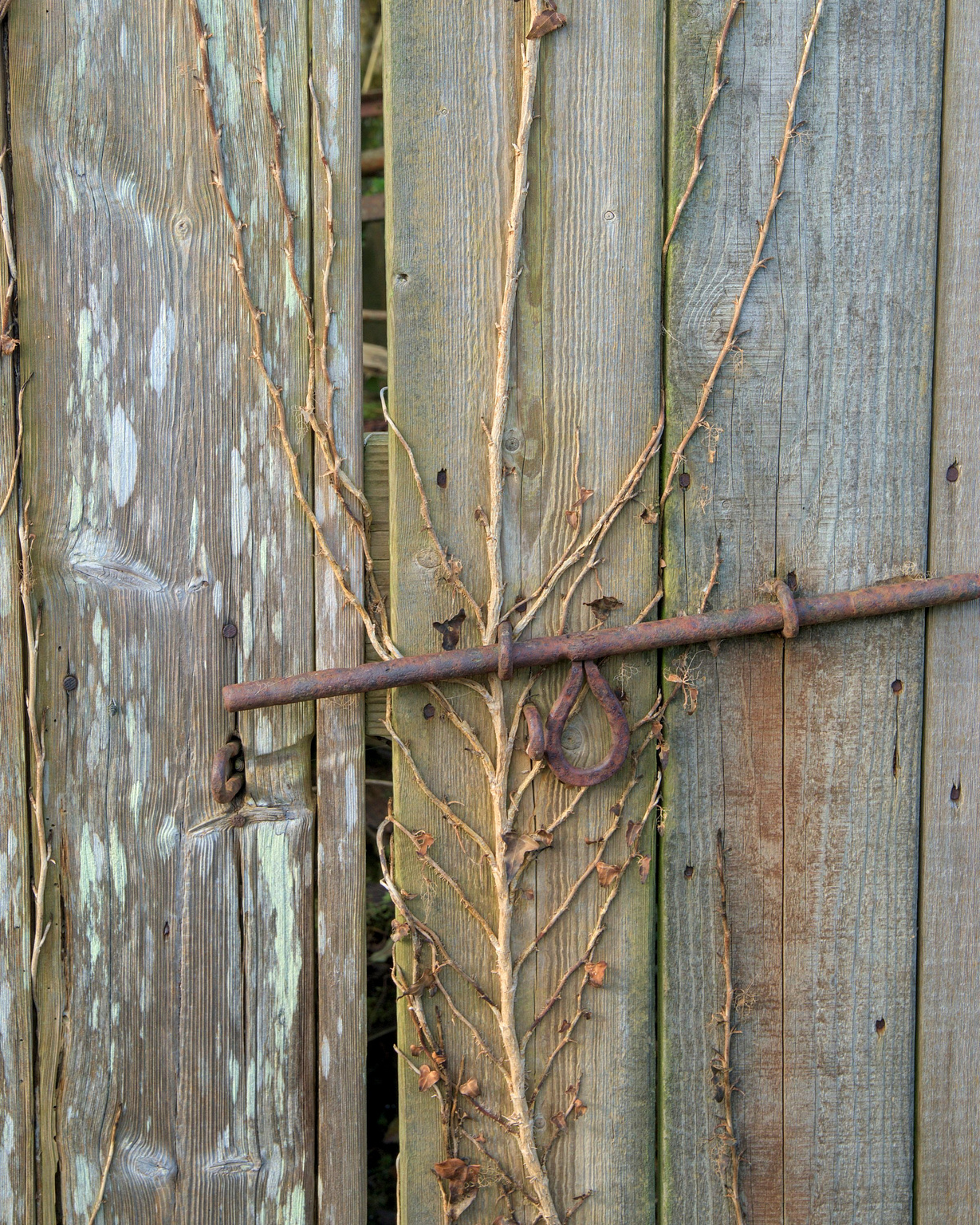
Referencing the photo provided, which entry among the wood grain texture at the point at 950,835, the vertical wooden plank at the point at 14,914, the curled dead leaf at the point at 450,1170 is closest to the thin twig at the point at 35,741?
the vertical wooden plank at the point at 14,914

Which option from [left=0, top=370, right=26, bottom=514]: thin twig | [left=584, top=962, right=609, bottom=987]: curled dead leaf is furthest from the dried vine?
[left=0, top=370, right=26, bottom=514]: thin twig

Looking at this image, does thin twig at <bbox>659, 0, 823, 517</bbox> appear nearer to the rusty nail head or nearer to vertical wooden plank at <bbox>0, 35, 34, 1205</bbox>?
the rusty nail head

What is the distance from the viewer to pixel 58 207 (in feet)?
4.22

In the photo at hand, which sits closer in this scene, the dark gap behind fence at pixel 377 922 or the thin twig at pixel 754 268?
the thin twig at pixel 754 268

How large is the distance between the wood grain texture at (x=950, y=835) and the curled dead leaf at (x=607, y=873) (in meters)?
0.49

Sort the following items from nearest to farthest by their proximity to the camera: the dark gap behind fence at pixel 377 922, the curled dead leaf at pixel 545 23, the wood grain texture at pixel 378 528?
the curled dead leaf at pixel 545 23, the wood grain texture at pixel 378 528, the dark gap behind fence at pixel 377 922

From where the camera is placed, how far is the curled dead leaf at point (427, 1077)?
1.31m

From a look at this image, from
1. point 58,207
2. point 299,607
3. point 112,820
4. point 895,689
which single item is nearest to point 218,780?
point 112,820

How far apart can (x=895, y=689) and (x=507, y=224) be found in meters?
0.91

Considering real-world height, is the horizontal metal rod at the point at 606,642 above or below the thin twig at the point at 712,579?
below

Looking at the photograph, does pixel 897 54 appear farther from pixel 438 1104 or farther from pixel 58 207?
pixel 438 1104

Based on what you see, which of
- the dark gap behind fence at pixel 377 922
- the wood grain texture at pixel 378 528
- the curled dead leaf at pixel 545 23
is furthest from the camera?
the dark gap behind fence at pixel 377 922

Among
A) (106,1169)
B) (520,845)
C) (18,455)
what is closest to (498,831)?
(520,845)

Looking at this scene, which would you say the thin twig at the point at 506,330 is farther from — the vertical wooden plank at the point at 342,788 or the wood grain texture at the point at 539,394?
the vertical wooden plank at the point at 342,788
